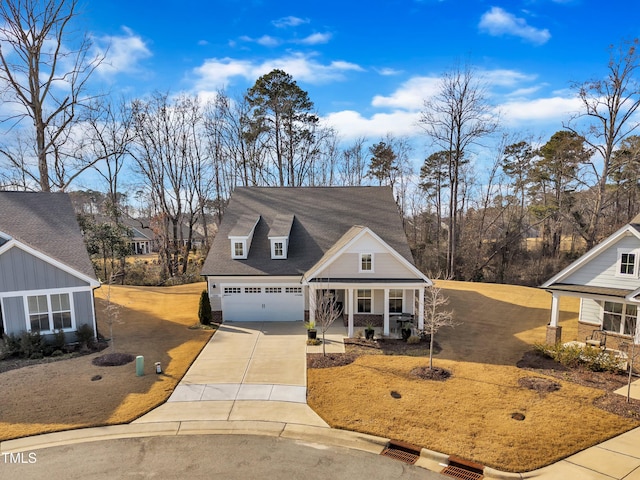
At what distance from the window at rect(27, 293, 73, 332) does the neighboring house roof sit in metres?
1.53

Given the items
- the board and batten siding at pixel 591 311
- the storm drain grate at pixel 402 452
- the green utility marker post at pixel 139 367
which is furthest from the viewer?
the board and batten siding at pixel 591 311

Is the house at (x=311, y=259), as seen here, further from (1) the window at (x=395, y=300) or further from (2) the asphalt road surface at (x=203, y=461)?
(2) the asphalt road surface at (x=203, y=461)

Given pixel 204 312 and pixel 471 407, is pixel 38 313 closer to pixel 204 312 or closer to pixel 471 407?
pixel 204 312

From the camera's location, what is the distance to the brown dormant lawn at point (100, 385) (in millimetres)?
10477

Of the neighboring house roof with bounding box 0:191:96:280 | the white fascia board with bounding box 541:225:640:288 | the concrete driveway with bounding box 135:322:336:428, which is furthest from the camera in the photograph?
the neighboring house roof with bounding box 0:191:96:280

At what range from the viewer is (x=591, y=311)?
1619 centimetres

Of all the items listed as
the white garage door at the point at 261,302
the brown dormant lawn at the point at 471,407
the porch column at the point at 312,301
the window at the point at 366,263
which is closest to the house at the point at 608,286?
the brown dormant lawn at the point at 471,407

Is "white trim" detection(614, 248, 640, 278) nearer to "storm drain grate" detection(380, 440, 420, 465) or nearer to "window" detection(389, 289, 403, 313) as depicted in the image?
"window" detection(389, 289, 403, 313)

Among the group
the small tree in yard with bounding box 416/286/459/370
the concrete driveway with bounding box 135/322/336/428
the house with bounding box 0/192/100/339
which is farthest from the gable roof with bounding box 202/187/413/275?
the house with bounding box 0/192/100/339

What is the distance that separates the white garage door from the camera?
2027 centimetres

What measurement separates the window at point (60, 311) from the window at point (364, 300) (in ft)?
43.9

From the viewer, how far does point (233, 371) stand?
45.2ft

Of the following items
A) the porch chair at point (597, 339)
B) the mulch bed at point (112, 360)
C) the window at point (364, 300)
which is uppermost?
the window at point (364, 300)

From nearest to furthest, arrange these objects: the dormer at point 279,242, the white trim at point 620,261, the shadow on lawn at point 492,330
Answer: the white trim at point 620,261 < the shadow on lawn at point 492,330 < the dormer at point 279,242
